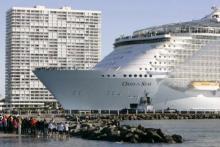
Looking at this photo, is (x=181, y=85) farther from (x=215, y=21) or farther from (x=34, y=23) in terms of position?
(x=34, y=23)

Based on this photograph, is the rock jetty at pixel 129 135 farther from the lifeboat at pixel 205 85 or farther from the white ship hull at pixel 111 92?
the lifeboat at pixel 205 85

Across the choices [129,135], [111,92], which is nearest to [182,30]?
[111,92]

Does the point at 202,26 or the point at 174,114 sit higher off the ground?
the point at 202,26

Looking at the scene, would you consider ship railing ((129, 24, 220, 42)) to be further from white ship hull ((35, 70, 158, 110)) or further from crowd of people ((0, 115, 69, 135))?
crowd of people ((0, 115, 69, 135))

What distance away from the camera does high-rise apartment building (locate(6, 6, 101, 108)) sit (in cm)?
17800

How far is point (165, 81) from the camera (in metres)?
80.9

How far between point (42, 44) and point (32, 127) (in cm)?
14134

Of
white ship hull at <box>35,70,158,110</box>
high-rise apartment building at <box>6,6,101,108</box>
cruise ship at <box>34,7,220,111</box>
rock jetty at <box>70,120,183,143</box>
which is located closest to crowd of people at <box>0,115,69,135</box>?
rock jetty at <box>70,120,183,143</box>

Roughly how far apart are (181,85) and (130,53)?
7.03 meters

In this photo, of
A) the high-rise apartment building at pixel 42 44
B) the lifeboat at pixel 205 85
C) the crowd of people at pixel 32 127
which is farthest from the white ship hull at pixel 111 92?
the high-rise apartment building at pixel 42 44

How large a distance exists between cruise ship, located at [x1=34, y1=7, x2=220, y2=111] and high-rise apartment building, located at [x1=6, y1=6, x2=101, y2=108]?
90618mm

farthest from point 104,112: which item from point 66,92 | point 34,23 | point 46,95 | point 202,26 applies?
point 34,23

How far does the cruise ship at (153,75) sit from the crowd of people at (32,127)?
35187mm

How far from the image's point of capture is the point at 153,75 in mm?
80562
